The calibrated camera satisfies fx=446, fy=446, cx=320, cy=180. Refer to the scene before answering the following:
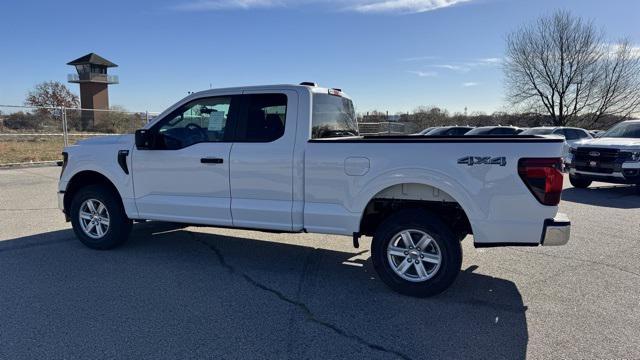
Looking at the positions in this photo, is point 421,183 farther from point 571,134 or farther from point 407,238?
point 571,134

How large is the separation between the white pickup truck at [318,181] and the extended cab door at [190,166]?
0.04 ft

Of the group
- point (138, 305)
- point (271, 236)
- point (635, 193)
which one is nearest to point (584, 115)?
point (635, 193)

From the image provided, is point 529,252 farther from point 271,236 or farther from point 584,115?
point 584,115

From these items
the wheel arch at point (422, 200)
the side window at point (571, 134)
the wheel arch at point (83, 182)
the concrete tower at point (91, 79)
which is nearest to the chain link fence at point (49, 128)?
the wheel arch at point (83, 182)

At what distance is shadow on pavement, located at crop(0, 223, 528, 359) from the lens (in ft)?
10.8

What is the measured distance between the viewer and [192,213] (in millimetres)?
5199

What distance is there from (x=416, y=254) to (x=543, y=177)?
1326 mm

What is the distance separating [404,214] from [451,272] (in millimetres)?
688

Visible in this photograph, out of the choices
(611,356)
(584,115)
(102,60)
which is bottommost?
(611,356)

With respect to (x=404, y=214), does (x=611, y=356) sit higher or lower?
lower

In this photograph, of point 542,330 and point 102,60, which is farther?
point 102,60

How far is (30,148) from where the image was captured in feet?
62.6

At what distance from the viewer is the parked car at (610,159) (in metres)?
10.6

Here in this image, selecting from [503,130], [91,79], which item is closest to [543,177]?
[503,130]
